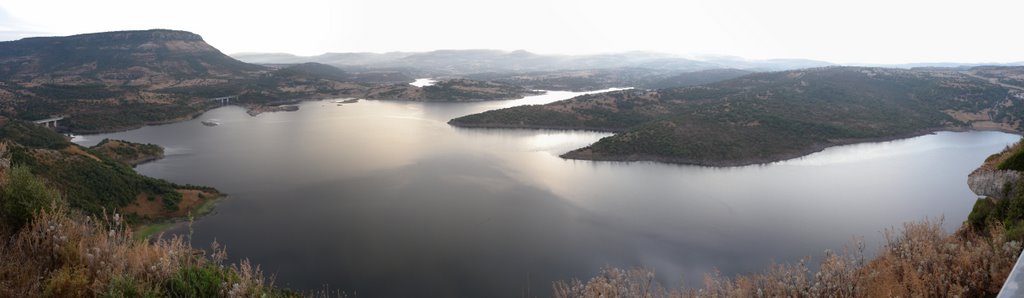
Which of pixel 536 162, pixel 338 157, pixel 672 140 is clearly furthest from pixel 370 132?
pixel 672 140

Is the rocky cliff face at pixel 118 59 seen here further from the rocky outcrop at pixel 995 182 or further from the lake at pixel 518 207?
the rocky outcrop at pixel 995 182

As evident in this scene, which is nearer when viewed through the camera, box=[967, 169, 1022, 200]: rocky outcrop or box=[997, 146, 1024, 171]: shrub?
box=[967, 169, 1022, 200]: rocky outcrop

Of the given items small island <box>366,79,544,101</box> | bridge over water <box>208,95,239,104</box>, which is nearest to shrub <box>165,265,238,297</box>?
small island <box>366,79,544,101</box>

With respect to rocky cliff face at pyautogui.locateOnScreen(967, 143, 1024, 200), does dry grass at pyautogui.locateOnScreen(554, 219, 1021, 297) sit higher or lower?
lower

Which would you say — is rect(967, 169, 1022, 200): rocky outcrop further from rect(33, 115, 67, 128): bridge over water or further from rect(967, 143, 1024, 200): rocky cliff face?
rect(33, 115, 67, 128): bridge over water

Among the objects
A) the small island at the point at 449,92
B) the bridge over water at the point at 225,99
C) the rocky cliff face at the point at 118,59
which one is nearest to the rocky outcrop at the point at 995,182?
the small island at the point at 449,92

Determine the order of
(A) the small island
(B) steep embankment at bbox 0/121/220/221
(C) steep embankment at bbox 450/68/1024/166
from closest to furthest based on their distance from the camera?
(B) steep embankment at bbox 0/121/220/221, (C) steep embankment at bbox 450/68/1024/166, (A) the small island
